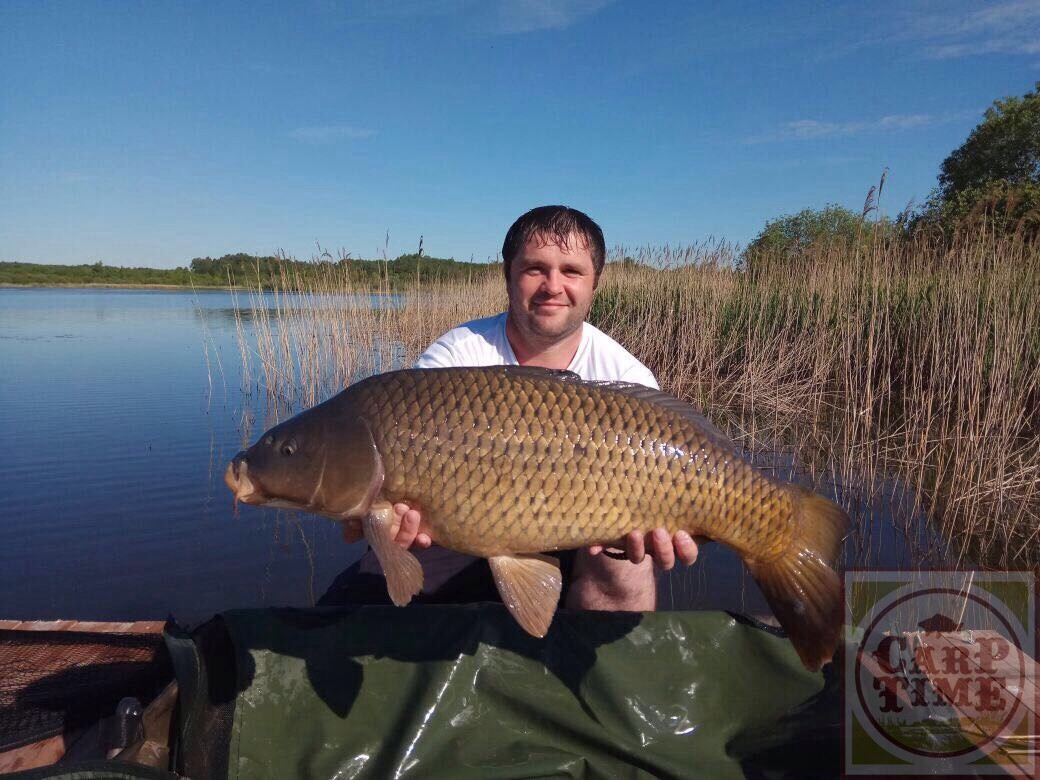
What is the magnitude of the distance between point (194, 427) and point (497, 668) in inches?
192

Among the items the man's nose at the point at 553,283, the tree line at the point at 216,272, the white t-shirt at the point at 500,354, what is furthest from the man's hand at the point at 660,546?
the tree line at the point at 216,272

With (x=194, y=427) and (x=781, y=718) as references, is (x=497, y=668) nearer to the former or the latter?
(x=781, y=718)

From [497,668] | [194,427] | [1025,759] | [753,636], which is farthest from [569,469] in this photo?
[194,427]

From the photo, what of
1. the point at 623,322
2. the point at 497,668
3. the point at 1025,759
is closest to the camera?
the point at 1025,759

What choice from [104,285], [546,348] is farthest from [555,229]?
[104,285]

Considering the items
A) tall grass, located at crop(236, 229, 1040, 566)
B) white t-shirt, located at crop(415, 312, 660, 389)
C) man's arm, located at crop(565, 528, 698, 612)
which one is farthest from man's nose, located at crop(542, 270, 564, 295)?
tall grass, located at crop(236, 229, 1040, 566)

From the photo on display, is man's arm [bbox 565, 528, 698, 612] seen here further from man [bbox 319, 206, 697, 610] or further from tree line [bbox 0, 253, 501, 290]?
tree line [bbox 0, 253, 501, 290]

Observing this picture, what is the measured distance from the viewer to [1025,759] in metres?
1.27

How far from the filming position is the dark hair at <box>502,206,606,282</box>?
204cm

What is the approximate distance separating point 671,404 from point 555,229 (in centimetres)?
80

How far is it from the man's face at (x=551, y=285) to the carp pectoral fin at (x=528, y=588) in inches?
32.0

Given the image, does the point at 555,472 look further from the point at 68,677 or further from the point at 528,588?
the point at 68,677

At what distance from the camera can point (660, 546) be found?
139 cm

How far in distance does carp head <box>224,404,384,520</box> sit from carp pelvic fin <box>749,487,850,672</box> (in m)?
0.84
